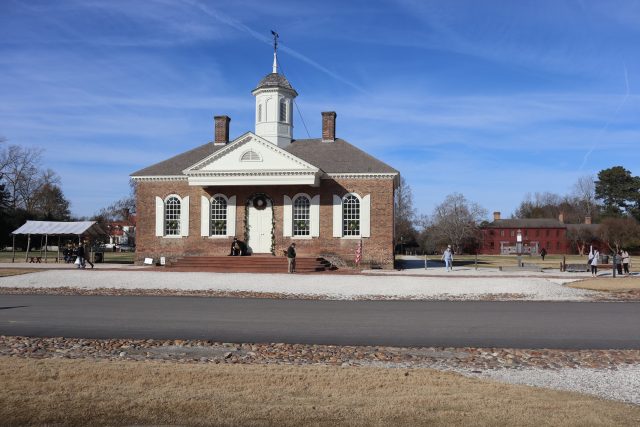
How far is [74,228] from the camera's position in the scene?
38.0 meters

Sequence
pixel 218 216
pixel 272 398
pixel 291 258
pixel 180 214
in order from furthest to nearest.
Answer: pixel 180 214, pixel 218 216, pixel 291 258, pixel 272 398

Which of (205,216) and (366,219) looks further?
(205,216)

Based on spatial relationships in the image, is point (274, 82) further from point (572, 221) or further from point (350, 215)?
point (572, 221)

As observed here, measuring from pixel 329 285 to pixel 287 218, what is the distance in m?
10.5

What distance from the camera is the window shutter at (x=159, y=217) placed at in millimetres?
34156

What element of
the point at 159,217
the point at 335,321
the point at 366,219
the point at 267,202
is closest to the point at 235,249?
the point at 267,202

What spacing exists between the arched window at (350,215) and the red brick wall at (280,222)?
0.41 meters

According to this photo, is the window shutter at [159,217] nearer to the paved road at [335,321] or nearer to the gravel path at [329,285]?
the gravel path at [329,285]

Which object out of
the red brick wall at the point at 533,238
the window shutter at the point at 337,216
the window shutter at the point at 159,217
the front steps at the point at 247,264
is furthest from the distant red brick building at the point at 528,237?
the window shutter at the point at 159,217

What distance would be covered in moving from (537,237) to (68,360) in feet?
333

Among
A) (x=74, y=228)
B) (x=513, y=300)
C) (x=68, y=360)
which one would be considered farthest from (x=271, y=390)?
(x=74, y=228)

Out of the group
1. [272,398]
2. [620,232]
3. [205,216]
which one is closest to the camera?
[272,398]

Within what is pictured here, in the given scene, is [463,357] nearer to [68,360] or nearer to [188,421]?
[188,421]

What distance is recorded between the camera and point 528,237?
3984 inches
